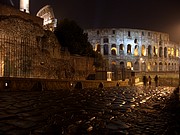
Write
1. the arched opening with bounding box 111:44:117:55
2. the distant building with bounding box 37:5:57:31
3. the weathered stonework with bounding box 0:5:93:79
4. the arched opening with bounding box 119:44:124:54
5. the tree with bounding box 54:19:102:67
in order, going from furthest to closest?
the arched opening with bounding box 111:44:117:55
the arched opening with bounding box 119:44:124:54
the distant building with bounding box 37:5:57:31
the tree with bounding box 54:19:102:67
the weathered stonework with bounding box 0:5:93:79

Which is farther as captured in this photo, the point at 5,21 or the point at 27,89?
the point at 5,21

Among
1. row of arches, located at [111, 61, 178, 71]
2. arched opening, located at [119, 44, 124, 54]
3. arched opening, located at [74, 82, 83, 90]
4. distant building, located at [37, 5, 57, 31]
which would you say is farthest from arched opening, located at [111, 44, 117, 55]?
arched opening, located at [74, 82, 83, 90]

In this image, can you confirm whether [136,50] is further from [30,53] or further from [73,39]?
[30,53]

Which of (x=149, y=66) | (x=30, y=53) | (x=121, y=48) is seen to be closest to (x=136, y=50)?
(x=121, y=48)

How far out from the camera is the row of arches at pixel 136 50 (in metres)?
56.6

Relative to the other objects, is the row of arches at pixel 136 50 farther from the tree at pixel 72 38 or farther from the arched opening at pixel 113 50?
the tree at pixel 72 38

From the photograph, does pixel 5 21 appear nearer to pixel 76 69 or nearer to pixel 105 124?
pixel 76 69

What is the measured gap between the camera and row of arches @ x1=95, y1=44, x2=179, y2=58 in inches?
2229

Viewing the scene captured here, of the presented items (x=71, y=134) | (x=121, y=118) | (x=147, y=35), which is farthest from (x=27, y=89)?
(x=147, y=35)

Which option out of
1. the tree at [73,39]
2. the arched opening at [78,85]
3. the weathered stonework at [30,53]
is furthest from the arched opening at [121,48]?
the arched opening at [78,85]

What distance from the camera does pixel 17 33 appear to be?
46.1ft

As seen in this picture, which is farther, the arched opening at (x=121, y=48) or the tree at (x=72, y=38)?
the arched opening at (x=121, y=48)

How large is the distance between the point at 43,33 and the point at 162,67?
5244cm

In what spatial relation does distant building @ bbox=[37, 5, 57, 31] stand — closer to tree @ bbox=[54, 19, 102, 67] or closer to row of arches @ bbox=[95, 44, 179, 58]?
tree @ bbox=[54, 19, 102, 67]
